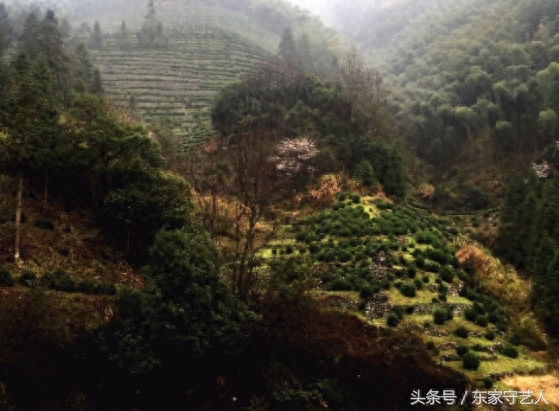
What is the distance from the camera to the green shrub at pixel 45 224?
16.7m

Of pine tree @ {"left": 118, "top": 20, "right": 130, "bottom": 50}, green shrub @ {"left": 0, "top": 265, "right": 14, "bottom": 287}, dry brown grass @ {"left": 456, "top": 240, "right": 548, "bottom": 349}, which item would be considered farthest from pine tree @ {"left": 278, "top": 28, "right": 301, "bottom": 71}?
green shrub @ {"left": 0, "top": 265, "right": 14, "bottom": 287}

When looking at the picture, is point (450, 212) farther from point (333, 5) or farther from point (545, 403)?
point (333, 5)

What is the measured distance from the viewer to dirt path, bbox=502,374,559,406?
12806mm

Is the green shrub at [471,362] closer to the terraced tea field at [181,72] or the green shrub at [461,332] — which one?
the green shrub at [461,332]

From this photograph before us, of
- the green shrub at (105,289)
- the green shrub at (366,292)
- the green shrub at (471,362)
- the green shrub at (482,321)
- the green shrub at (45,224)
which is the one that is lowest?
the green shrub at (471,362)

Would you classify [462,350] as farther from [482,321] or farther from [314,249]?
[314,249]

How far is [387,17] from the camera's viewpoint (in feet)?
355

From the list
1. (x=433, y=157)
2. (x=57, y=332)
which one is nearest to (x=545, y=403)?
(x=57, y=332)

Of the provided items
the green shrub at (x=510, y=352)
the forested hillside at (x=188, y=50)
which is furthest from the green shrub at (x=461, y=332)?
the forested hillside at (x=188, y=50)

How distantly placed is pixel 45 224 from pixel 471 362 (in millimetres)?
15556

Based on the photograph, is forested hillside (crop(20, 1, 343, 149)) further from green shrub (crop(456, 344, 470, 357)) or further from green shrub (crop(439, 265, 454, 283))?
green shrub (crop(456, 344, 470, 357))

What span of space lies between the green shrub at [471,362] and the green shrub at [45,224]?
50.1ft

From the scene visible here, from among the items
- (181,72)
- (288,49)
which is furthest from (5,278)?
(288,49)

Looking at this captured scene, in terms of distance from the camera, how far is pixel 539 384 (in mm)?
13312
